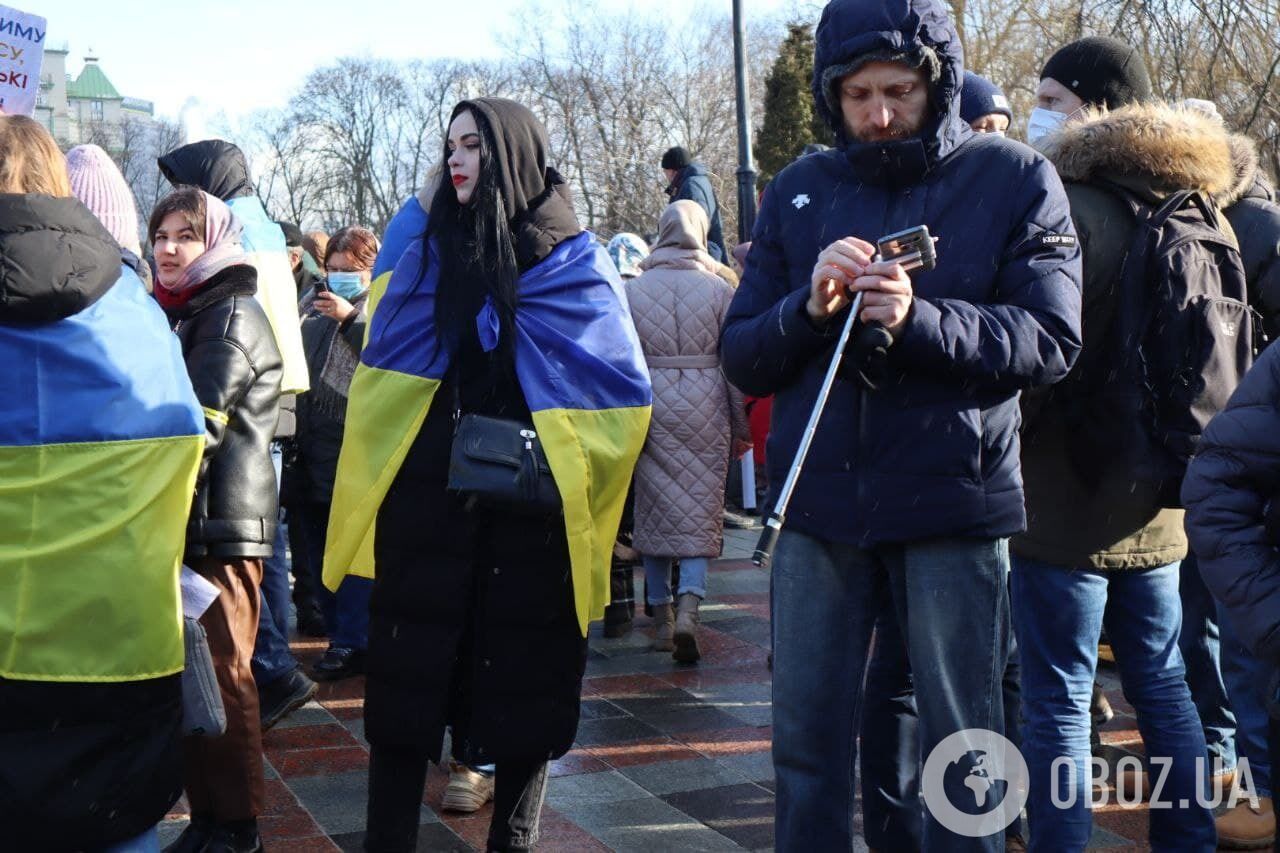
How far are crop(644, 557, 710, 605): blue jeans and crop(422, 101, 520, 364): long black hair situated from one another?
318 cm

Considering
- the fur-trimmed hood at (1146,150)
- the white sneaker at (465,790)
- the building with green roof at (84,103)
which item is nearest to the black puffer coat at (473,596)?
the white sneaker at (465,790)

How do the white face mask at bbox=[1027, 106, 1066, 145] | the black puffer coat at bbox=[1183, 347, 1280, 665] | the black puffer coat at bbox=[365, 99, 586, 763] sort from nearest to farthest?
1. the black puffer coat at bbox=[1183, 347, 1280, 665]
2. the black puffer coat at bbox=[365, 99, 586, 763]
3. the white face mask at bbox=[1027, 106, 1066, 145]

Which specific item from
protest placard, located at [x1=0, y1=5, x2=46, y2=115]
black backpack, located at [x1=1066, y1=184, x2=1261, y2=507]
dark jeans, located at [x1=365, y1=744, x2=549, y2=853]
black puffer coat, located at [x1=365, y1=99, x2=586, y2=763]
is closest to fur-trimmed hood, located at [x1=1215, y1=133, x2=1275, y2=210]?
black backpack, located at [x1=1066, y1=184, x2=1261, y2=507]

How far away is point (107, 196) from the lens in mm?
4289

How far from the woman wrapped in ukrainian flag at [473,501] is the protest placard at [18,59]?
1.95 metres

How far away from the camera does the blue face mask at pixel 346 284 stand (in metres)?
7.02

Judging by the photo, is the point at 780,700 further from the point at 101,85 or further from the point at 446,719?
the point at 101,85

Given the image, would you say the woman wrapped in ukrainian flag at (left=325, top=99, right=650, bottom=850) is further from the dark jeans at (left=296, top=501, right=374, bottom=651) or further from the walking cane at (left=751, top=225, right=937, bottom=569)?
the dark jeans at (left=296, top=501, right=374, bottom=651)

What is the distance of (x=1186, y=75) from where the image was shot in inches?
383

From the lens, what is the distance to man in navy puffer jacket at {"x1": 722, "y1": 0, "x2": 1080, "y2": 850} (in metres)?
2.96

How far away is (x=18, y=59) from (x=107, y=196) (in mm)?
1054

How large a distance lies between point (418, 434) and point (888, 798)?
1476 millimetres

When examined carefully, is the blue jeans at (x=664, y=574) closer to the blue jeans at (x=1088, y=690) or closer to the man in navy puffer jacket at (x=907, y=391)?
→ the blue jeans at (x=1088, y=690)

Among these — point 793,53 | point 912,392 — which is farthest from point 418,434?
point 793,53
